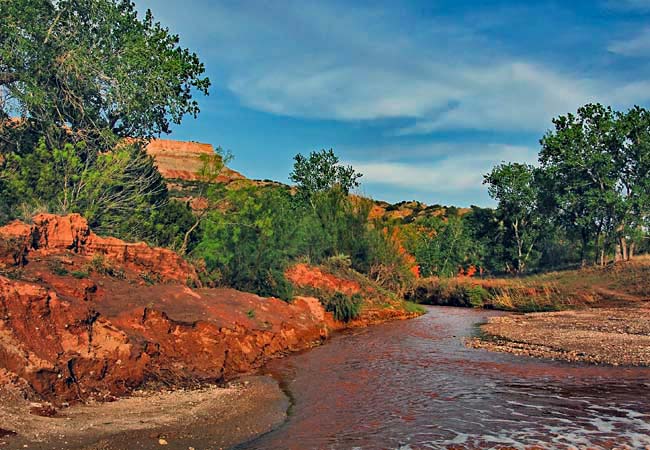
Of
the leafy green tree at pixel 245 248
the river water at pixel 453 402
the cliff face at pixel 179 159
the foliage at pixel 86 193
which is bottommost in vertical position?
the river water at pixel 453 402

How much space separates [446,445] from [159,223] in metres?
19.7

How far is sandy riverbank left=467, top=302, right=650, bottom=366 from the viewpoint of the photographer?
55.6ft

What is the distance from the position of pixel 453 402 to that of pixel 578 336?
11454mm

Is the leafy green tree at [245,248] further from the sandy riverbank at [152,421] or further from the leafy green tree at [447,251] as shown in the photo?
the leafy green tree at [447,251]

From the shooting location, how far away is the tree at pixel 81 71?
25.2 m

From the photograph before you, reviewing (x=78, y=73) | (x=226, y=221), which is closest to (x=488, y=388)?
(x=226, y=221)

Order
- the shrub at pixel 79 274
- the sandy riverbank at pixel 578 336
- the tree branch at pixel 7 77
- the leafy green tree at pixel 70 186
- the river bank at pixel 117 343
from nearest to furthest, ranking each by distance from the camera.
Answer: the river bank at pixel 117 343
the shrub at pixel 79 274
the sandy riverbank at pixel 578 336
the leafy green tree at pixel 70 186
the tree branch at pixel 7 77

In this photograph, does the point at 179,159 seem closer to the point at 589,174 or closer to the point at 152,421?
the point at 589,174

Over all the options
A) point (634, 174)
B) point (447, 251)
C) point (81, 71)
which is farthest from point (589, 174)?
point (81, 71)

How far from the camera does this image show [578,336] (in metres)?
20.9

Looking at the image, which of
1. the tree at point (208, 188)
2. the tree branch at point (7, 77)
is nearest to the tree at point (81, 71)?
the tree branch at point (7, 77)

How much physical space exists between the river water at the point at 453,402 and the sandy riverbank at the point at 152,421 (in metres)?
0.59

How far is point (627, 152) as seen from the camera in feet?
160

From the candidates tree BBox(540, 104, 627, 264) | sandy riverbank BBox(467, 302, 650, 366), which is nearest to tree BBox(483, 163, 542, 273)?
tree BBox(540, 104, 627, 264)
